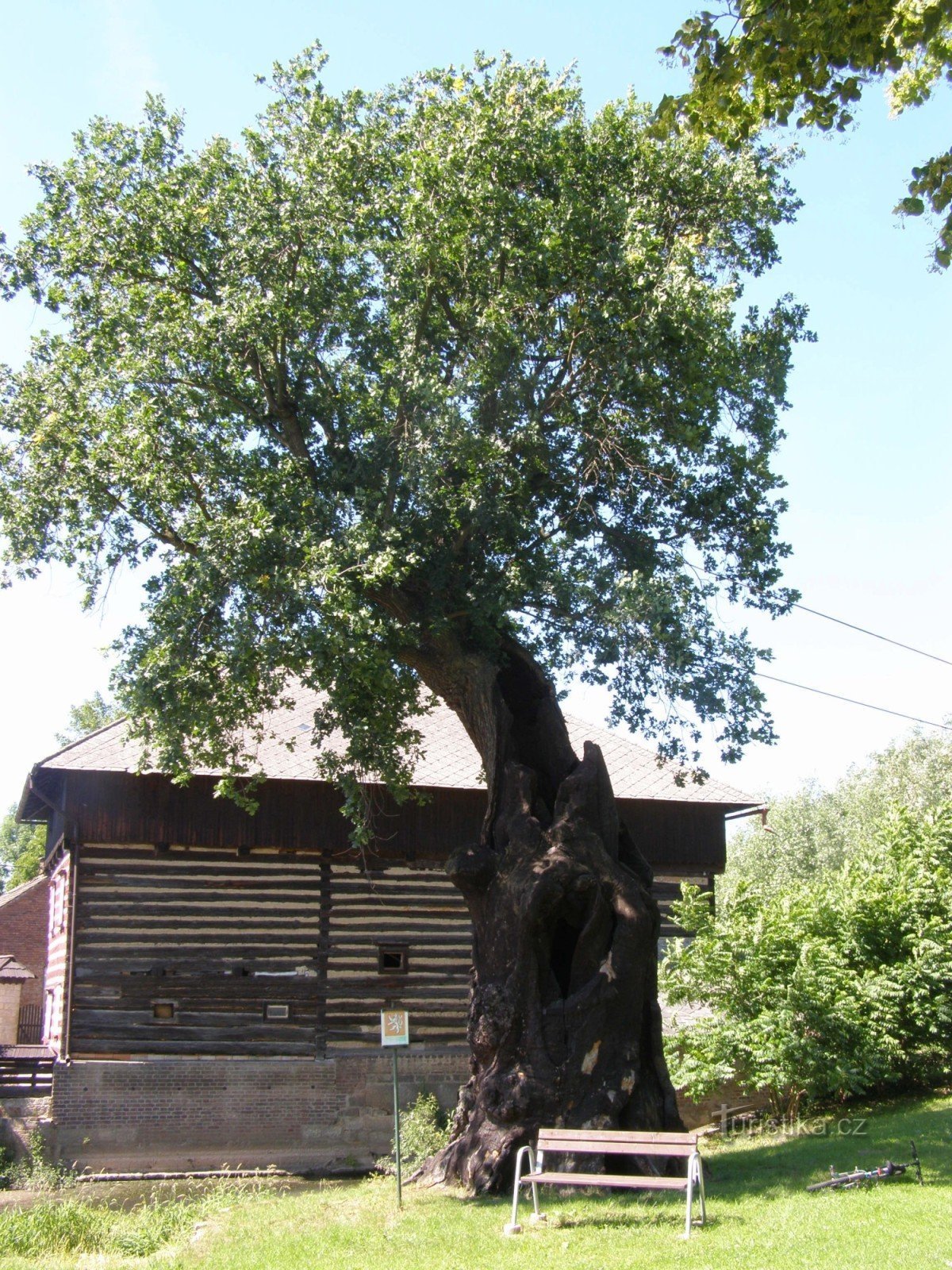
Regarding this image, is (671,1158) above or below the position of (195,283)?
below

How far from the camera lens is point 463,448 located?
13.1 meters

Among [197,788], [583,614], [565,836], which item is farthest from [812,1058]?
[197,788]

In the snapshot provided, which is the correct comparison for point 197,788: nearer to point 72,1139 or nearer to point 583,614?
point 72,1139

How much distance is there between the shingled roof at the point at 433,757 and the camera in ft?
66.9

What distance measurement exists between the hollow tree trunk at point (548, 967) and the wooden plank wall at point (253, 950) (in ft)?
25.5

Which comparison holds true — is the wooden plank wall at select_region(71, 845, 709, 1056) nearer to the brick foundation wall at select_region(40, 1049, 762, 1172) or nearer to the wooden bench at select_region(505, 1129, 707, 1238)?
the brick foundation wall at select_region(40, 1049, 762, 1172)

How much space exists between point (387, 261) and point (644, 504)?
4.23 meters

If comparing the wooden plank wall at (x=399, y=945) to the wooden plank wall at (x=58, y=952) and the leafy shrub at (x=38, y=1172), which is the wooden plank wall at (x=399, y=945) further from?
the leafy shrub at (x=38, y=1172)

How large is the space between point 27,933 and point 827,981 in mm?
29305

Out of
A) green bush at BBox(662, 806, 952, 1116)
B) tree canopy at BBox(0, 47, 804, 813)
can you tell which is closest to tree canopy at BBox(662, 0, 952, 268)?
tree canopy at BBox(0, 47, 804, 813)

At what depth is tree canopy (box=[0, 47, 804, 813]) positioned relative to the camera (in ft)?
43.1

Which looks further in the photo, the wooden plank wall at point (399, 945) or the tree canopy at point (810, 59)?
the wooden plank wall at point (399, 945)

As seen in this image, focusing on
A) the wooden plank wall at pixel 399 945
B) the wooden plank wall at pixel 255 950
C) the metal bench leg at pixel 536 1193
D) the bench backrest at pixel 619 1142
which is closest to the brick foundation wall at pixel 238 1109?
the wooden plank wall at pixel 255 950

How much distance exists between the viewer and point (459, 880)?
13961 millimetres
